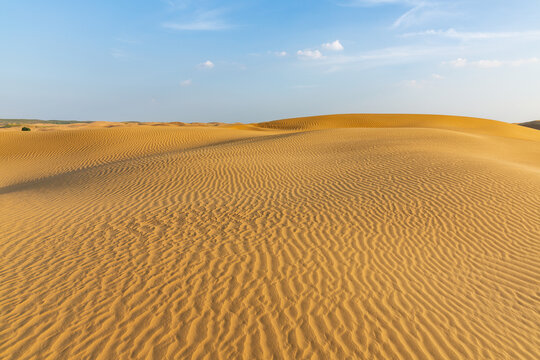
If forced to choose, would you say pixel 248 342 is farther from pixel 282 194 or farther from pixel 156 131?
pixel 156 131

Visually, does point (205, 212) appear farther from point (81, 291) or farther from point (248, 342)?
point (248, 342)

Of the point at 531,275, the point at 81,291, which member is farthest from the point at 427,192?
the point at 81,291

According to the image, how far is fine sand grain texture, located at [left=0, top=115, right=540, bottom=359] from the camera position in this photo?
396 centimetres

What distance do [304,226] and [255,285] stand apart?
100 inches

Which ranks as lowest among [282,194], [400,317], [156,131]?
[400,317]

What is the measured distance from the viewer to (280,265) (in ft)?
18.5

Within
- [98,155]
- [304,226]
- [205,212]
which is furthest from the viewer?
[98,155]

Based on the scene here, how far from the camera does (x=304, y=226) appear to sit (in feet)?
23.8

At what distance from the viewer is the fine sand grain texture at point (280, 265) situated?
3.96m

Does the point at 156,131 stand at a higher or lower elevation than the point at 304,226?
higher

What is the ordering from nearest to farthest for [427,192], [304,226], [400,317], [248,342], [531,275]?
[248,342] → [400,317] → [531,275] → [304,226] → [427,192]

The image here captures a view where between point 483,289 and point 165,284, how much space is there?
5.17 meters

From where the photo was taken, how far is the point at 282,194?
9.77m

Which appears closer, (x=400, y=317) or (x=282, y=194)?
(x=400, y=317)
